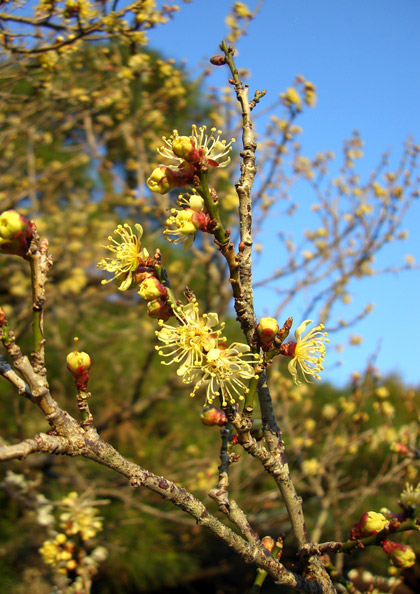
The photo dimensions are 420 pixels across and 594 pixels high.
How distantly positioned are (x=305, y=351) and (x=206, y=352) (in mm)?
188

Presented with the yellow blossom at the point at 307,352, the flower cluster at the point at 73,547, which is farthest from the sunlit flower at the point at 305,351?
the flower cluster at the point at 73,547

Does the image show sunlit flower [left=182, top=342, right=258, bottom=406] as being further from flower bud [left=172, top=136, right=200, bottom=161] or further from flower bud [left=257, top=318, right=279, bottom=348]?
flower bud [left=172, top=136, right=200, bottom=161]

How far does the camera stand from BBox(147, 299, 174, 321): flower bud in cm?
89

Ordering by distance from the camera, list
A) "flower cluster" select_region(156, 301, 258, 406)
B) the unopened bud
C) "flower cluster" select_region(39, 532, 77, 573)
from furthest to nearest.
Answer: "flower cluster" select_region(39, 532, 77, 573)
the unopened bud
"flower cluster" select_region(156, 301, 258, 406)

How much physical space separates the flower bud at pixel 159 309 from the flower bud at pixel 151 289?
0.04ft

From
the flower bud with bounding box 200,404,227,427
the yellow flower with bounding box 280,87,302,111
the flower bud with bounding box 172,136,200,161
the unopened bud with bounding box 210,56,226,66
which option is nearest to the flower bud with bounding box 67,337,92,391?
the flower bud with bounding box 200,404,227,427

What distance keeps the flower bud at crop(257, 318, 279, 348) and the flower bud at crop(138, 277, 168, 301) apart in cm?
17

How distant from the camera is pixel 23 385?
715 mm

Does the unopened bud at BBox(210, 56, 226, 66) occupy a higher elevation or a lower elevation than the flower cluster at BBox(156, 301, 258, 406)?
higher

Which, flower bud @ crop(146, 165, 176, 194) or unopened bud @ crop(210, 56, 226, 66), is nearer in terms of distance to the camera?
flower bud @ crop(146, 165, 176, 194)

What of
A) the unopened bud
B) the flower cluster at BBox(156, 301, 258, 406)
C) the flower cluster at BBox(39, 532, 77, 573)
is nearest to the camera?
the flower cluster at BBox(156, 301, 258, 406)

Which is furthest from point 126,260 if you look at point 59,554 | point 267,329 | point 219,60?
point 59,554

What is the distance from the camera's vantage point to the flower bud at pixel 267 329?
83cm

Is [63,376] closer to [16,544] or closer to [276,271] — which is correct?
[16,544]
